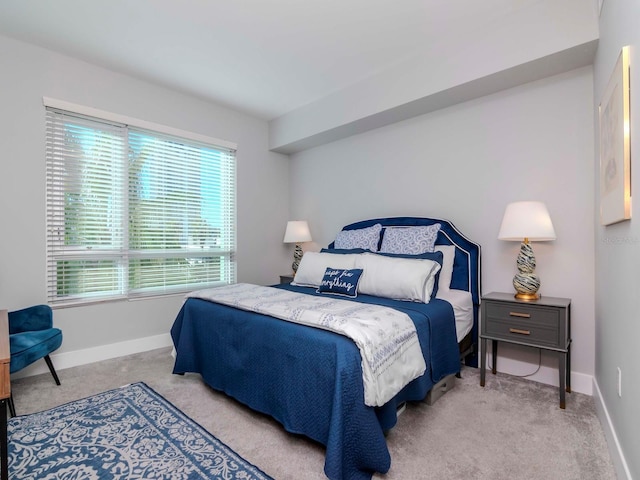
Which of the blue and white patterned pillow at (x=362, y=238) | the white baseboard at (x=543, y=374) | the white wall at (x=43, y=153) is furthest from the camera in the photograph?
the blue and white patterned pillow at (x=362, y=238)

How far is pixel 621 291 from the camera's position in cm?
161

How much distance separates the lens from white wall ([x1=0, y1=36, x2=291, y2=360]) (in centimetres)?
271

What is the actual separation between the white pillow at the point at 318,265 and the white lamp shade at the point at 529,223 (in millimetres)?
1250

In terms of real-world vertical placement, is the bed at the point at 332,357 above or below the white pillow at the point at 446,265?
below

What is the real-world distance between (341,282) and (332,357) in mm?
1179

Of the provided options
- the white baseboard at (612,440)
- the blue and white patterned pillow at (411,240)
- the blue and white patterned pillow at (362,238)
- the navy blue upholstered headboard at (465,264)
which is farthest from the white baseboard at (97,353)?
the white baseboard at (612,440)

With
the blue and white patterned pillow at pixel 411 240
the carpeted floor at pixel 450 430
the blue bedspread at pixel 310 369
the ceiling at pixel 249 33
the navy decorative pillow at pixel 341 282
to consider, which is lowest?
the carpeted floor at pixel 450 430

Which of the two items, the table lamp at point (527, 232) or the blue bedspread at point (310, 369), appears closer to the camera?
the blue bedspread at point (310, 369)

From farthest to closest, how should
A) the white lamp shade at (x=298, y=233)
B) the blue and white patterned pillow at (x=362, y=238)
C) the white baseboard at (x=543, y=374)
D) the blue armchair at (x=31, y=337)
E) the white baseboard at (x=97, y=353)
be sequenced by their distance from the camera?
1. the white lamp shade at (x=298, y=233)
2. the blue and white patterned pillow at (x=362, y=238)
3. the white baseboard at (x=97, y=353)
4. the white baseboard at (x=543, y=374)
5. the blue armchair at (x=31, y=337)

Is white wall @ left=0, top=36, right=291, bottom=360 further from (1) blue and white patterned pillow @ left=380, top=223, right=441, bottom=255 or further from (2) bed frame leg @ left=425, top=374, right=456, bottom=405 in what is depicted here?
(2) bed frame leg @ left=425, top=374, right=456, bottom=405

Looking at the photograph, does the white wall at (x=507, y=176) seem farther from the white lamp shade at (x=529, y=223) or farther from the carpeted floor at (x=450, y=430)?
the carpeted floor at (x=450, y=430)

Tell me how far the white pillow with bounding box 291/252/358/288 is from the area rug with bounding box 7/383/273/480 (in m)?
1.50

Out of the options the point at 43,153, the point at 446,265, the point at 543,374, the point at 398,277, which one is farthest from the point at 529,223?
the point at 43,153

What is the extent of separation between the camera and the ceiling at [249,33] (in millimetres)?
2352
